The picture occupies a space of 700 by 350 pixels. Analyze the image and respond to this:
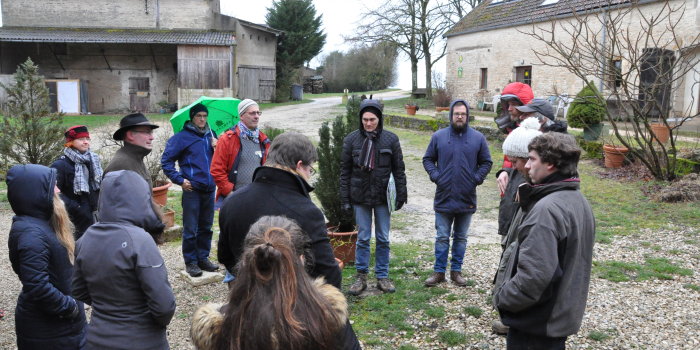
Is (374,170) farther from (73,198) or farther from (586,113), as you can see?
(586,113)

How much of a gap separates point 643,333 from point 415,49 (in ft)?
99.0

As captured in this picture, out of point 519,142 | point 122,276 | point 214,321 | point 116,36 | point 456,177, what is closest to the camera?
point 214,321

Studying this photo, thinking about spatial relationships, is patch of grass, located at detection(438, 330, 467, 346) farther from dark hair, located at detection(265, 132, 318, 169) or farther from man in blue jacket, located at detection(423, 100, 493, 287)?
dark hair, located at detection(265, 132, 318, 169)

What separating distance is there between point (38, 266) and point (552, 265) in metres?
Result: 2.72

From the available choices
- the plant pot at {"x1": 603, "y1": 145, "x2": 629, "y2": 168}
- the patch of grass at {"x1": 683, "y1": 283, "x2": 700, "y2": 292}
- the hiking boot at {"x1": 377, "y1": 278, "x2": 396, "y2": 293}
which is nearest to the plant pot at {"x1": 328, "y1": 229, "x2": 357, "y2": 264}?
the hiking boot at {"x1": 377, "y1": 278, "x2": 396, "y2": 293}

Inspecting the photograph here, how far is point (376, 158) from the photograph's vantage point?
17.0ft

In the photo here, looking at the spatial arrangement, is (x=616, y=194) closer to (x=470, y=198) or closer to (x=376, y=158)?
(x=470, y=198)

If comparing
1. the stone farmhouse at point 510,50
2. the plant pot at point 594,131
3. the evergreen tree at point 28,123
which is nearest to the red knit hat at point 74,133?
the evergreen tree at point 28,123

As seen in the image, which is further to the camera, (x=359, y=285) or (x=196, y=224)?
(x=196, y=224)

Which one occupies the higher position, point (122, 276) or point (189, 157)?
point (189, 157)

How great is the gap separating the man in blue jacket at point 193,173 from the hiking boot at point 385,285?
1.95 m

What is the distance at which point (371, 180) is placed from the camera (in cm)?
514

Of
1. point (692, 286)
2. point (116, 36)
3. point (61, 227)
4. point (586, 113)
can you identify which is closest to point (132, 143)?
point (61, 227)

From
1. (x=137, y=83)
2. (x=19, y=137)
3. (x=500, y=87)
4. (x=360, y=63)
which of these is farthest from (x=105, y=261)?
(x=360, y=63)
